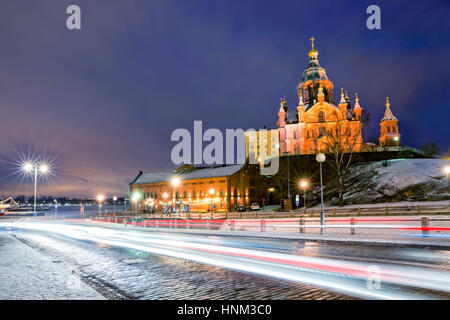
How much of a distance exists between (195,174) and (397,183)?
39.2 metres

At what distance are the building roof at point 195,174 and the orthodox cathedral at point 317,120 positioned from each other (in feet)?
65.0

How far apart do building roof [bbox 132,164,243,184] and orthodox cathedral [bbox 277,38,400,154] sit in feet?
65.0

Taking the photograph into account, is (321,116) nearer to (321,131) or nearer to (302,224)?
(321,131)

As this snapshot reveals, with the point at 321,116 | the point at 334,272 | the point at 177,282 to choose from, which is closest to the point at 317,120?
the point at 321,116

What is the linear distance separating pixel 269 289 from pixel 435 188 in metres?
51.9

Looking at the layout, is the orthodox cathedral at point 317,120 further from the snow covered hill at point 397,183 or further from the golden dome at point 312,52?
the snow covered hill at point 397,183

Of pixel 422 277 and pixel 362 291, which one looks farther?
pixel 422 277

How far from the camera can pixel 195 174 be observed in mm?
75188

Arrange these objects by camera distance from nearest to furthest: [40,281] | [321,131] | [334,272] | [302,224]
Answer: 1. [40,281]
2. [334,272]
3. [302,224]
4. [321,131]

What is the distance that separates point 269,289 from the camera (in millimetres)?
7742

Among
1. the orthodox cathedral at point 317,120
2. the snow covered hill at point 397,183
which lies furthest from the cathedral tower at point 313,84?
the snow covered hill at point 397,183

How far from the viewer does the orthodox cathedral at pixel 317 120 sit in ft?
278
